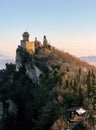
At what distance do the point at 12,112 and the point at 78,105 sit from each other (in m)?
19.3

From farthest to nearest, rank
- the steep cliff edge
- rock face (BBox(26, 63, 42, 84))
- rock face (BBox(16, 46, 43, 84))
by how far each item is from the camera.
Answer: rock face (BBox(16, 46, 43, 84)) → rock face (BBox(26, 63, 42, 84)) → the steep cliff edge

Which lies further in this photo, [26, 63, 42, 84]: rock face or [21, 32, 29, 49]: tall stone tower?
[21, 32, 29, 49]: tall stone tower

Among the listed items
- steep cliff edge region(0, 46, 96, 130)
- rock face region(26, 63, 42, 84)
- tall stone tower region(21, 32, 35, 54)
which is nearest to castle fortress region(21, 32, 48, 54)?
tall stone tower region(21, 32, 35, 54)

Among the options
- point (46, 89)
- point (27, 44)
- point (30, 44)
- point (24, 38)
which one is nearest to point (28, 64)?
point (27, 44)

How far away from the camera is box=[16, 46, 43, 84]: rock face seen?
288ft

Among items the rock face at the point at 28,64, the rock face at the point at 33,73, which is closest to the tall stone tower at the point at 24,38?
the rock face at the point at 28,64

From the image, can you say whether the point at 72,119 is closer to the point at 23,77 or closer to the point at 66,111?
the point at 66,111

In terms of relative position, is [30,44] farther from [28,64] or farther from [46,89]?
[46,89]

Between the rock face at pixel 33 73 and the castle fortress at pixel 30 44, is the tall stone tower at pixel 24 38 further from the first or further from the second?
the rock face at pixel 33 73

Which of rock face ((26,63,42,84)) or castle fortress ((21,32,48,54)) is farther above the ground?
castle fortress ((21,32,48,54))

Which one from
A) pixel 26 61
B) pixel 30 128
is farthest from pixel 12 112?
pixel 26 61

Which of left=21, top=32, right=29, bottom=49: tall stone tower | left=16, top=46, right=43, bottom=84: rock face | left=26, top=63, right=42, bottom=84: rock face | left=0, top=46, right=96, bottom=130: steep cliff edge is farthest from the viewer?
left=21, top=32, right=29, bottom=49: tall stone tower

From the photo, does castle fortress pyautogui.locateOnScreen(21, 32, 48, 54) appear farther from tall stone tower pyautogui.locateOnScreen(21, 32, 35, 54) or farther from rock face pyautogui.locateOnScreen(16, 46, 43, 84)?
rock face pyautogui.locateOnScreen(16, 46, 43, 84)

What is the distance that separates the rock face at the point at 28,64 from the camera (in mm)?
87688
